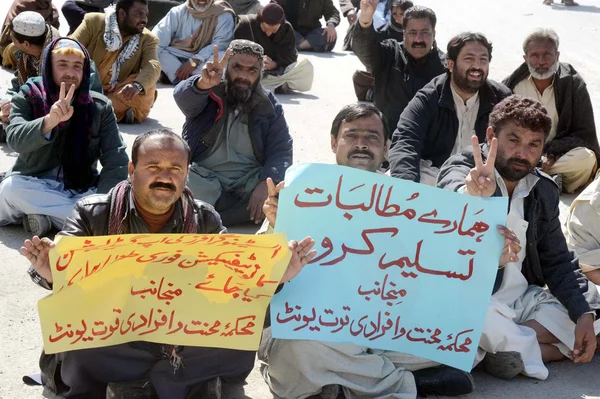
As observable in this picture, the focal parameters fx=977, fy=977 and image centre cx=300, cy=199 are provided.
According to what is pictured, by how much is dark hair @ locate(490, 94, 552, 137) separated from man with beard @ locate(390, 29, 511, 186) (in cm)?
152

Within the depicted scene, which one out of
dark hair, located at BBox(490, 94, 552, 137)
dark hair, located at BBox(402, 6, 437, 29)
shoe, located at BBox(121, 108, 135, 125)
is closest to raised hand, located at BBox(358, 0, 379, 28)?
dark hair, located at BBox(402, 6, 437, 29)

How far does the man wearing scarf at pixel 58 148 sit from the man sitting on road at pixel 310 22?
7.18 m

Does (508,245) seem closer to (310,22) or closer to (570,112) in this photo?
(570,112)

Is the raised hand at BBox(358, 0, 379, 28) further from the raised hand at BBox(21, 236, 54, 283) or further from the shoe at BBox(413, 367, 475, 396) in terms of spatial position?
the raised hand at BBox(21, 236, 54, 283)

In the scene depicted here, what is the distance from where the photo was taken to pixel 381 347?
12.4ft

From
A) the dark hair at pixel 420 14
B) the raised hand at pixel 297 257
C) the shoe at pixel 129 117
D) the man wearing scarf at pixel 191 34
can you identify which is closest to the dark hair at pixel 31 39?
the shoe at pixel 129 117

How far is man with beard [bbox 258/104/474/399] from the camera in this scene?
12.4 ft

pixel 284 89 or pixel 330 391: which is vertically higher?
pixel 330 391

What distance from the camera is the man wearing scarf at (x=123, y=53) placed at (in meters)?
8.25

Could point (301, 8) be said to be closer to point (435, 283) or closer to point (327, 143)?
point (327, 143)

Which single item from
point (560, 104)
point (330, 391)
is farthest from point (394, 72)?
point (330, 391)

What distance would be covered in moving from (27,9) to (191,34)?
1.73 metres

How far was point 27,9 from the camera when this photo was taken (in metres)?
9.38

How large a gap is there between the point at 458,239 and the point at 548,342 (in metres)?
0.86
